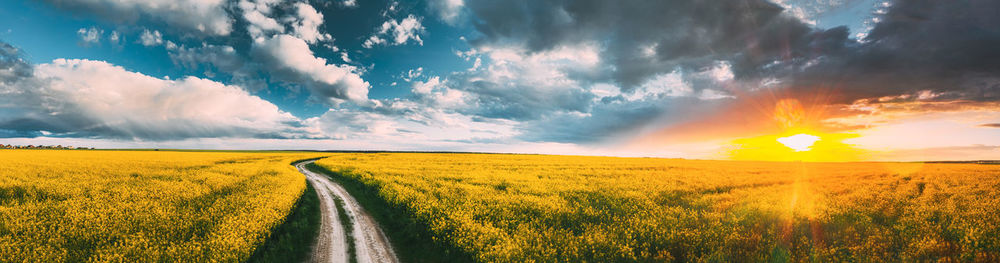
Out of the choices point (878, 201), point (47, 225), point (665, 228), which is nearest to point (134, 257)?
point (47, 225)

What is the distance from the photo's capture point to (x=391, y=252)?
34.5 feet

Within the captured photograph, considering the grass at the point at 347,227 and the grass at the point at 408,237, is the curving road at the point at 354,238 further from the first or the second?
the grass at the point at 408,237

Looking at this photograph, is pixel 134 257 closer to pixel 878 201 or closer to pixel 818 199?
pixel 818 199

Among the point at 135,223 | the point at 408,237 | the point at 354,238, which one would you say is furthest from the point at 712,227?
the point at 135,223

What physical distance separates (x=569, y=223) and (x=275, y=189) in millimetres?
15973

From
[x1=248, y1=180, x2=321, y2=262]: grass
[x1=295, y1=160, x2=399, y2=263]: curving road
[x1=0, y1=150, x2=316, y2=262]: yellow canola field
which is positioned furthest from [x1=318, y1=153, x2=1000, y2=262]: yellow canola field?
[x1=0, y1=150, x2=316, y2=262]: yellow canola field

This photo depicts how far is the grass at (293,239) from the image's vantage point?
9758mm

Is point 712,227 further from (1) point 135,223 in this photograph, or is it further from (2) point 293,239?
(1) point 135,223

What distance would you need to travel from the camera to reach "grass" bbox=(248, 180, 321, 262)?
9758 millimetres

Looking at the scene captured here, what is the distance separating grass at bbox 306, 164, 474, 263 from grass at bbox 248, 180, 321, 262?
1.51 metres

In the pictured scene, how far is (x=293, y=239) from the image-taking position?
1123 centimetres

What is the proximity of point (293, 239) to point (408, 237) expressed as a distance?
363 cm

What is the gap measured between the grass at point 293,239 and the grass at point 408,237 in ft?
4.95

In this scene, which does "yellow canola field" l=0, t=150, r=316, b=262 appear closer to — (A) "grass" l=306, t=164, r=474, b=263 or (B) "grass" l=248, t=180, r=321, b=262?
(B) "grass" l=248, t=180, r=321, b=262
